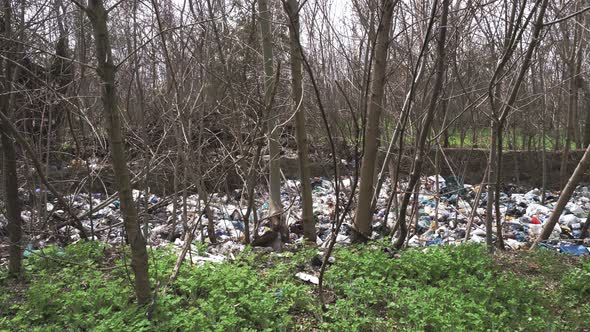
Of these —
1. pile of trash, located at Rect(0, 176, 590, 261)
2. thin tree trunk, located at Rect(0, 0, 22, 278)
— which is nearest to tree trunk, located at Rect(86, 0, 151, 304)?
thin tree trunk, located at Rect(0, 0, 22, 278)

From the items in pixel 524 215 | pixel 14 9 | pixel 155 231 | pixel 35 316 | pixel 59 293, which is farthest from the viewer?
pixel 524 215

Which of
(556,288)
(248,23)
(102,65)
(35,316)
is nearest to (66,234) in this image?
(35,316)

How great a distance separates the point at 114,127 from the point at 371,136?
2374 mm

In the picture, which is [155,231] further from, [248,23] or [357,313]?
[357,313]

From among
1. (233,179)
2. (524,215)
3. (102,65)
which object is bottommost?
(524,215)

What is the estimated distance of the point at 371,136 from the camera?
13.4 feet

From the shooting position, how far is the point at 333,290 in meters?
3.08

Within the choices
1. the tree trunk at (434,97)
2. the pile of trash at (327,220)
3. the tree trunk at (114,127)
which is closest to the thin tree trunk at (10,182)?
the pile of trash at (327,220)

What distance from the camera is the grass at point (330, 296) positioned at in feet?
8.32

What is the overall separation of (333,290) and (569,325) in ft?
4.40

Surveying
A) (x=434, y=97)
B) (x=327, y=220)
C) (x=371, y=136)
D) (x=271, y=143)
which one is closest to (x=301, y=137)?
(x=271, y=143)

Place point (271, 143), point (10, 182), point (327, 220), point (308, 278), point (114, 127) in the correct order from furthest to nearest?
1. point (327, 220)
2. point (271, 143)
3. point (10, 182)
4. point (308, 278)
5. point (114, 127)

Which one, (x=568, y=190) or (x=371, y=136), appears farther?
(x=568, y=190)

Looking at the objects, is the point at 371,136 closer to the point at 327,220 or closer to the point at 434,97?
the point at 434,97
